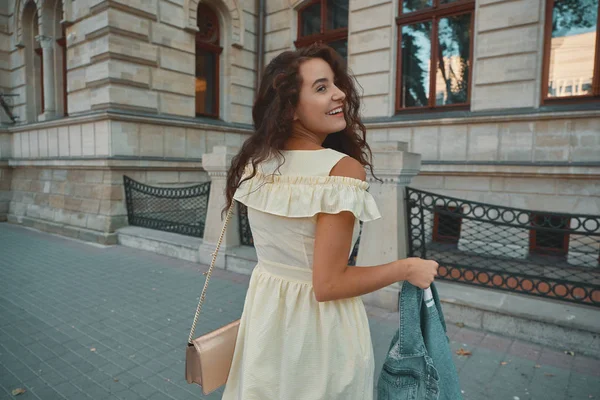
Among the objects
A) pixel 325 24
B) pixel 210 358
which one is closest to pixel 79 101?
pixel 325 24

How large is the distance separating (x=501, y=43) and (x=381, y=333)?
22.3 ft

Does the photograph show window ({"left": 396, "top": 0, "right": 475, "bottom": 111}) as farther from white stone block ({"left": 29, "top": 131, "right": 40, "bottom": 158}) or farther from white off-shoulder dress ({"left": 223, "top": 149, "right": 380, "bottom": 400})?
white stone block ({"left": 29, "top": 131, "right": 40, "bottom": 158})

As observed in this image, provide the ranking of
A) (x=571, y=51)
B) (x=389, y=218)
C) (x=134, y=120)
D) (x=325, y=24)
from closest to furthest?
(x=389, y=218) < (x=571, y=51) < (x=134, y=120) < (x=325, y=24)

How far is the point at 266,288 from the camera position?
1728 mm

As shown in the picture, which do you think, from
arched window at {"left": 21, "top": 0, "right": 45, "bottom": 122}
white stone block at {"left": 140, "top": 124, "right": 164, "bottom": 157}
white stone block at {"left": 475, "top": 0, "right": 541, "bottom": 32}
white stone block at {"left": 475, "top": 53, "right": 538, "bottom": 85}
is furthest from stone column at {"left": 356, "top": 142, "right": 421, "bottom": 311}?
arched window at {"left": 21, "top": 0, "right": 45, "bottom": 122}

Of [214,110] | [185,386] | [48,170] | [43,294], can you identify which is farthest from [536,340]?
[48,170]

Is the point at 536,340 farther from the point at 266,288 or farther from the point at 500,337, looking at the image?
the point at 266,288

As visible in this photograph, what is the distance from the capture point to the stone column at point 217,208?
686 cm

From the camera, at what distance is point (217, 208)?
23.2 ft

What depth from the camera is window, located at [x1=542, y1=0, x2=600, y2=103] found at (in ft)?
24.3

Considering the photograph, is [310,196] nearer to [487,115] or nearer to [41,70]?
[487,115]

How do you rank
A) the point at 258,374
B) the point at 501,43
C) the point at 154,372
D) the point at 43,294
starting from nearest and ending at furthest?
the point at 258,374
the point at 154,372
the point at 43,294
the point at 501,43

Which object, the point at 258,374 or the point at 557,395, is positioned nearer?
the point at 258,374

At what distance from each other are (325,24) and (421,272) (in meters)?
11.0
